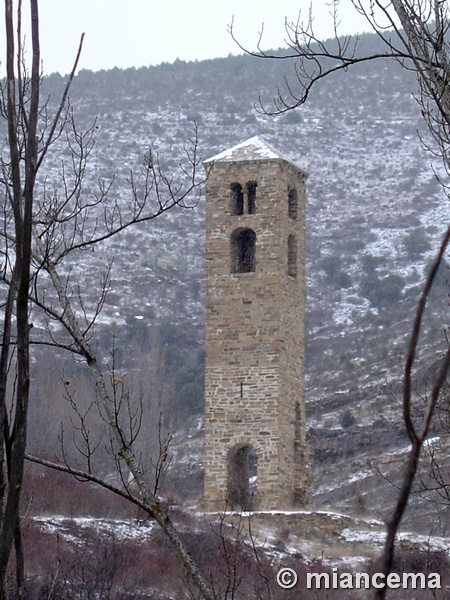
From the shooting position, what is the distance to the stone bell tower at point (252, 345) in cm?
2623

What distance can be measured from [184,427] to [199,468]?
21.4 feet

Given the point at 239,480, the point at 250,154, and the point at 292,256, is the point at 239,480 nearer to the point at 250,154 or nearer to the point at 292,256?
the point at 292,256

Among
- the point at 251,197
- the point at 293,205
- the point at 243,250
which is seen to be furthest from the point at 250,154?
the point at 243,250

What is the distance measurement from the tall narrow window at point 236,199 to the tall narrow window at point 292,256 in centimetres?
127

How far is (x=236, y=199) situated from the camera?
27.4 meters

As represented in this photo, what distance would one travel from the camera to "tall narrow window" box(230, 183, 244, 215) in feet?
88.6

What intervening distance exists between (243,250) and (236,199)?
3.62ft

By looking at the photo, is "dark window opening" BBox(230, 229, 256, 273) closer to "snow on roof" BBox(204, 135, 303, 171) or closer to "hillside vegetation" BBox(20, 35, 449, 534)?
"snow on roof" BBox(204, 135, 303, 171)

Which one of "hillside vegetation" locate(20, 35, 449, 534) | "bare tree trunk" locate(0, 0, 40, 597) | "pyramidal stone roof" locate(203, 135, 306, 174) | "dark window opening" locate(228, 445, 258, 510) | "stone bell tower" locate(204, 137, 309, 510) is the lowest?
"bare tree trunk" locate(0, 0, 40, 597)

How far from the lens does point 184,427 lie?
152ft

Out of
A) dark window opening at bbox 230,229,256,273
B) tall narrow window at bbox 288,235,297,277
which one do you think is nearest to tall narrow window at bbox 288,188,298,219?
tall narrow window at bbox 288,235,297,277

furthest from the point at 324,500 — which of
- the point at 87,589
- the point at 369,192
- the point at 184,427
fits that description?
the point at 369,192

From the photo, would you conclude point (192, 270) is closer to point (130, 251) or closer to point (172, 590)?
point (130, 251)

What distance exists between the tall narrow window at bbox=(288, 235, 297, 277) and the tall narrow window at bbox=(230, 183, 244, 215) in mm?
1267
